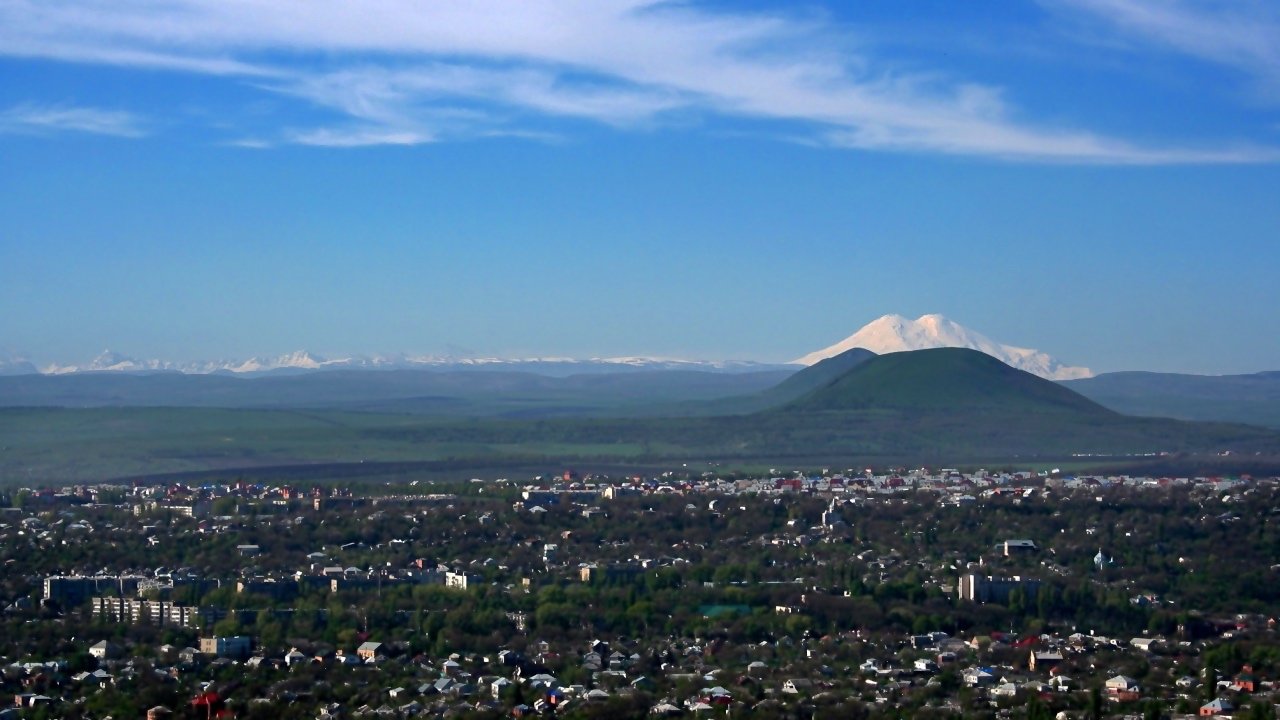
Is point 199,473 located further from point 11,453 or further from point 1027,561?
point 1027,561

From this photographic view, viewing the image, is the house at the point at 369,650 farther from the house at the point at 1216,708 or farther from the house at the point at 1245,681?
the house at the point at 1245,681

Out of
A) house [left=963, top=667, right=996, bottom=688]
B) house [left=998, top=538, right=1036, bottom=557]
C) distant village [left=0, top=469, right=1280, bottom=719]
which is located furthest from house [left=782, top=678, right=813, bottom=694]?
house [left=998, top=538, right=1036, bottom=557]

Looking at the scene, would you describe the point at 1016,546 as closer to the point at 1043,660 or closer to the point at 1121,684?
the point at 1043,660

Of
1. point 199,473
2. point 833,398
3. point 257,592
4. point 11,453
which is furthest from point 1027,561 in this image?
point 833,398

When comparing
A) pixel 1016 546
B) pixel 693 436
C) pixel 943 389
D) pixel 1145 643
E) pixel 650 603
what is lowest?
pixel 1145 643

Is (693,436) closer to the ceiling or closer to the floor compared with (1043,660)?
closer to the ceiling

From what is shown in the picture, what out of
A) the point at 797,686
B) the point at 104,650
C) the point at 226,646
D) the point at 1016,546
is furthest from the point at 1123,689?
the point at 1016,546

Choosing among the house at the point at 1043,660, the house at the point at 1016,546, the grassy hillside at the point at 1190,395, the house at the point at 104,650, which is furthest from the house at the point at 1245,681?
the grassy hillside at the point at 1190,395
